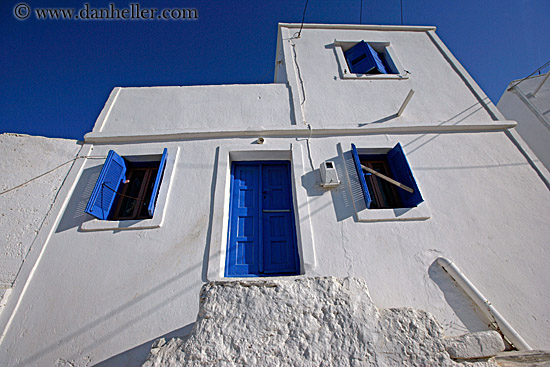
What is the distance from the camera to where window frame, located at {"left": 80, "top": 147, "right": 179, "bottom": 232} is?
3.38m

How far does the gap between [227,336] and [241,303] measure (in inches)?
10.5

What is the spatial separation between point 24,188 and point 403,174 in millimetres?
6082

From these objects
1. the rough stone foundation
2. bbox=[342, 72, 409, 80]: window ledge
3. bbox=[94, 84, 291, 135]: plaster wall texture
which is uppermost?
bbox=[342, 72, 409, 80]: window ledge

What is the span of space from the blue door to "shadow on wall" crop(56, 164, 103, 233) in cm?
214

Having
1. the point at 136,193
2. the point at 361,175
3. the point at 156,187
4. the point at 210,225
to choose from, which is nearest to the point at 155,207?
the point at 156,187

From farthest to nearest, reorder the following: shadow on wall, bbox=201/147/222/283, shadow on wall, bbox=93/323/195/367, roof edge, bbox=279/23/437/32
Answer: roof edge, bbox=279/23/437/32 → shadow on wall, bbox=201/147/222/283 → shadow on wall, bbox=93/323/195/367

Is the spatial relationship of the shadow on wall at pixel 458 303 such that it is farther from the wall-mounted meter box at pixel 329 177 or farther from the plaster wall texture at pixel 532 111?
the plaster wall texture at pixel 532 111

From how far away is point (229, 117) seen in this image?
4680 mm

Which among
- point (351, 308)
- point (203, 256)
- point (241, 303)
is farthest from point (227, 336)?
point (203, 256)

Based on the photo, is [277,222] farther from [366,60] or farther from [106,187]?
[366,60]

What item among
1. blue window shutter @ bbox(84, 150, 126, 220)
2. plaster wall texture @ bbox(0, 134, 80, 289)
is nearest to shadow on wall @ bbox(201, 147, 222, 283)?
blue window shutter @ bbox(84, 150, 126, 220)

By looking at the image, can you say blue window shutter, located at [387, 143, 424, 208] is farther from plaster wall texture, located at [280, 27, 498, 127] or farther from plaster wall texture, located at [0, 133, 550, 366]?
plaster wall texture, located at [280, 27, 498, 127]

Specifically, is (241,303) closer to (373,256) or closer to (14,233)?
(373,256)

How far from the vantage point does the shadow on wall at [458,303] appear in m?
2.77
